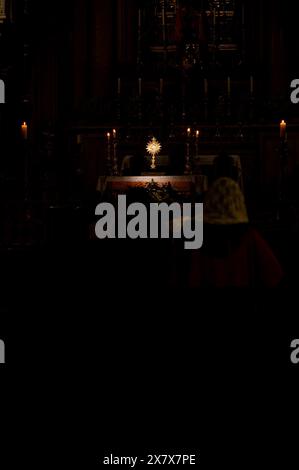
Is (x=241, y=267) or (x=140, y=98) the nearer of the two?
(x=241, y=267)

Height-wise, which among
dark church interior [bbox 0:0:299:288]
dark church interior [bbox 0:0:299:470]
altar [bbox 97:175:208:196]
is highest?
dark church interior [bbox 0:0:299:288]

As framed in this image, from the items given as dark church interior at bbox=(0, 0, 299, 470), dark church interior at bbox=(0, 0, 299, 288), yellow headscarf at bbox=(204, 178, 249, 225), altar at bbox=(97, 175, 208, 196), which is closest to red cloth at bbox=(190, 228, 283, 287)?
dark church interior at bbox=(0, 0, 299, 470)

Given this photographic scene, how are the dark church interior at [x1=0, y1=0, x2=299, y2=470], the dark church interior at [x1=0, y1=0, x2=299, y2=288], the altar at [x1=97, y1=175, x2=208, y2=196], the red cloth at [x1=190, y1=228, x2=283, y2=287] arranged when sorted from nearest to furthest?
the dark church interior at [x1=0, y1=0, x2=299, y2=470] → the red cloth at [x1=190, y1=228, x2=283, y2=287] → the altar at [x1=97, y1=175, x2=208, y2=196] → the dark church interior at [x1=0, y1=0, x2=299, y2=288]

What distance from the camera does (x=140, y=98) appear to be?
13875 mm

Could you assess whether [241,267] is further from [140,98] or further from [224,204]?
[140,98]

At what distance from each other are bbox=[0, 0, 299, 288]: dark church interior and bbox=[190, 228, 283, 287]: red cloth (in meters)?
5.44

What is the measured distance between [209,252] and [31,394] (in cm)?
127

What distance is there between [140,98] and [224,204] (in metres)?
9.73

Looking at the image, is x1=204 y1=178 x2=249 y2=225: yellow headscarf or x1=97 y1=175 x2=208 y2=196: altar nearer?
x1=204 y1=178 x2=249 y2=225: yellow headscarf

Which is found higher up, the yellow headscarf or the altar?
the altar

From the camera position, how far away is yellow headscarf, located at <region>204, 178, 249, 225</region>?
434cm

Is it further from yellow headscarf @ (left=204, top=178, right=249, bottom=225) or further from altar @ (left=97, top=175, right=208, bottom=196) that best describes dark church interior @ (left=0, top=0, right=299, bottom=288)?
yellow headscarf @ (left=204, top=178, right=249, bottom=225)

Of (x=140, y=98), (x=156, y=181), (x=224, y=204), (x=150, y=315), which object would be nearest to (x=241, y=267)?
(x=224, y=204)
